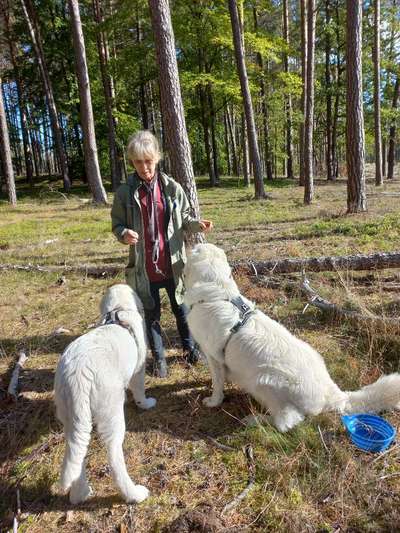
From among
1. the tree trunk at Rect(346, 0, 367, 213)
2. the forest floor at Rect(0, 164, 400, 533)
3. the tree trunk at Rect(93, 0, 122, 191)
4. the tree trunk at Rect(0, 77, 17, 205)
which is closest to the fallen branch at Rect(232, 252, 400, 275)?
the forest floor at Rect(0, 164, 400, 533)

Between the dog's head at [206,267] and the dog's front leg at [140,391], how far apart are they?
0.99m

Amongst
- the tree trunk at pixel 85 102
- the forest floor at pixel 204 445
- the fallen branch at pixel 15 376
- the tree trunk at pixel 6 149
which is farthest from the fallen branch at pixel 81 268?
the tree trunk at pixel 6 149

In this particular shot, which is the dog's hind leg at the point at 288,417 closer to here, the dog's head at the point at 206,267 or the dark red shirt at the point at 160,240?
the dog's head at the point at 206,267

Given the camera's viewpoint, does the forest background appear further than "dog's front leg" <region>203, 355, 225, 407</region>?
No

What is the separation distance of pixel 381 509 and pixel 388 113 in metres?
25.6

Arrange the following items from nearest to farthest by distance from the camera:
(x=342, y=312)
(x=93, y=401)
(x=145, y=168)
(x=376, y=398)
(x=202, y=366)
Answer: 1. (x=93, y=401)
2. (x=376, y=398)
3. (x=145, y=168)
4. (x=202, y=366)
5. (x=342, y=312)

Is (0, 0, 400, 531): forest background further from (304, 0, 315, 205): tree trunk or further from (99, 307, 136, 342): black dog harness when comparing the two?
(99, 307, 136, 342): black dog harness

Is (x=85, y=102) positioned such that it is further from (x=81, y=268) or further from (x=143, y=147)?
(x=143, y=147)

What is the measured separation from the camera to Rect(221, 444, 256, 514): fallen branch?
2496mm

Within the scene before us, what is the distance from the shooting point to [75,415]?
2.39m

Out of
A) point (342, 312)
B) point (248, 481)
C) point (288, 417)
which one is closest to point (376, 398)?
point (288, 417)

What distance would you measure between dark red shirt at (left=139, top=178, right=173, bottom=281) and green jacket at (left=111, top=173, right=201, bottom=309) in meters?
0.04

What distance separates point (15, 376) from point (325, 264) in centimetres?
495

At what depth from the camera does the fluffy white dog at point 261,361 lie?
2.88m
